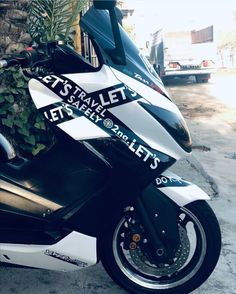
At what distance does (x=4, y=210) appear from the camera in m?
2.14

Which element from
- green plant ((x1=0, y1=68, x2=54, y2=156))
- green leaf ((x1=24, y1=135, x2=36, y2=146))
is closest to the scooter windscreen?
green plant ((x1=0, y1=68, x2=54, y2=156))

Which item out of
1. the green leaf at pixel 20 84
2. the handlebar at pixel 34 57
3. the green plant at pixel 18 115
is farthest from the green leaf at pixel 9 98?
the handlebar at pixel 34 57

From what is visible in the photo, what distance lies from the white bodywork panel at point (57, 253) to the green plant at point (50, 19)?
3099 millimetres

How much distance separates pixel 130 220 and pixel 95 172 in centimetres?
36

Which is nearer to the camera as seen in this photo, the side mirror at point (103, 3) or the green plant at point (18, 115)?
the side mirror at point (103, 3)

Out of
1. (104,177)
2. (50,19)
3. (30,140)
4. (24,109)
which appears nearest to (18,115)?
(24,109)

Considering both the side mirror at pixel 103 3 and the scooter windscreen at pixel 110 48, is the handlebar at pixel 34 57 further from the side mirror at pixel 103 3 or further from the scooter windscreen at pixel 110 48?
the side mirror at pixel 103 3

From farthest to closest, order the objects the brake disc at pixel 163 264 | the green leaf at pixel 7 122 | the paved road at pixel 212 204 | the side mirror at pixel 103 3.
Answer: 1. the green leaf at pixel 7 122
2. the paved road at pixel 212 204
3. the brake disc at pixel 163 264
4. the side mirror at pixel 103 3

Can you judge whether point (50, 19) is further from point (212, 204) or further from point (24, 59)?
point (24, 59)

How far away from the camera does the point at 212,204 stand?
391cm

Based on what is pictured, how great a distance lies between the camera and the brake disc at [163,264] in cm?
234

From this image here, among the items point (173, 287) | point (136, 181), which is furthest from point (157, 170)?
point (173, 287)

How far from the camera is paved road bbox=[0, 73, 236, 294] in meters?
2.58

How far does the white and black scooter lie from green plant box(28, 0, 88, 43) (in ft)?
9.07
